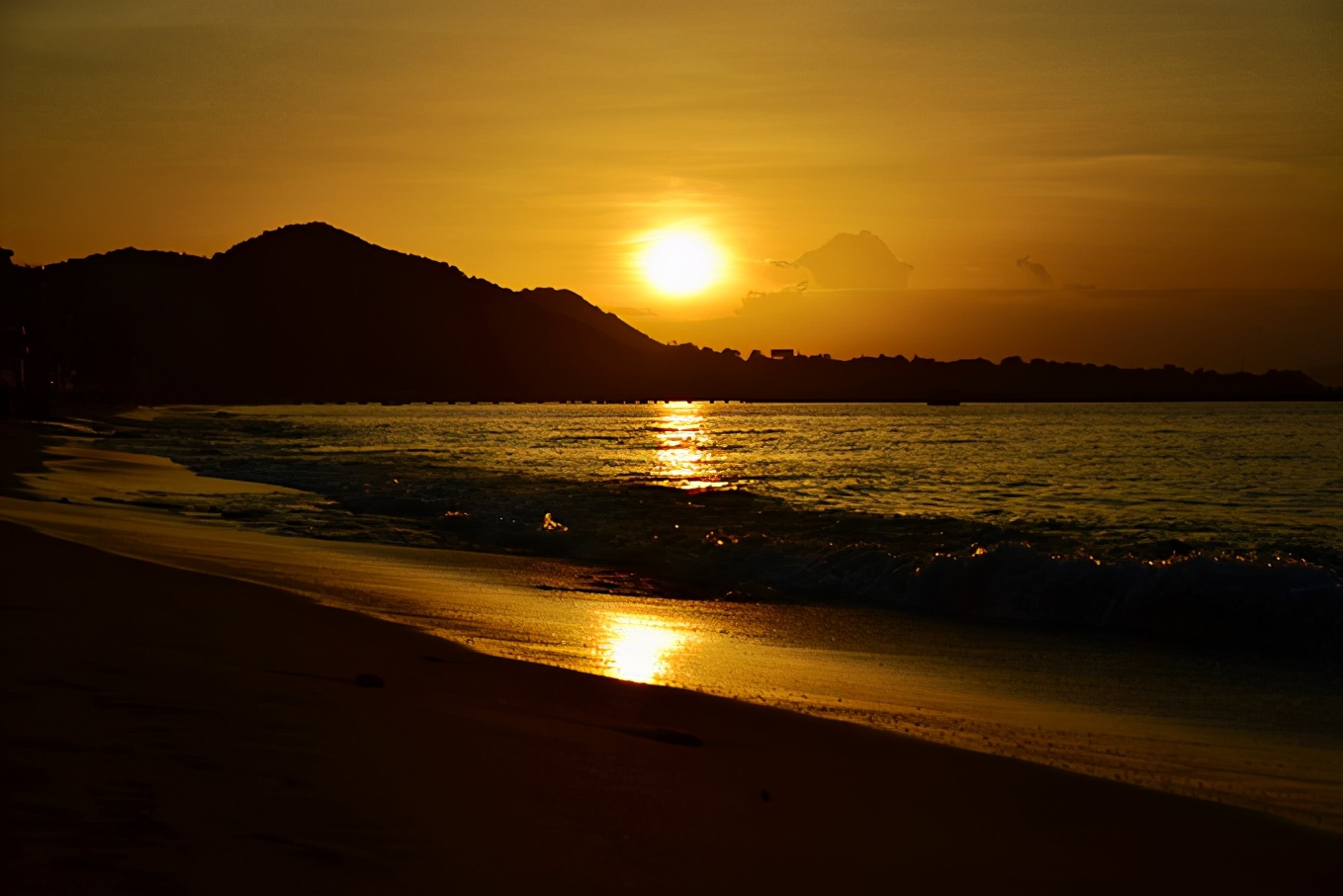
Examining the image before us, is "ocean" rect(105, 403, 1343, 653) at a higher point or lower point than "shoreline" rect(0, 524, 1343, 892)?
lower

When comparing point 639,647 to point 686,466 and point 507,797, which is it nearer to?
point 507,797

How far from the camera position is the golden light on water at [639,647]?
8.63 metres

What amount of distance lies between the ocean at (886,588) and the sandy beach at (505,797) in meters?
0.69

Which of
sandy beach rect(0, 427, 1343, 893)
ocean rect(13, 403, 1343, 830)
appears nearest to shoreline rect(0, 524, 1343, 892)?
sandy beach rect(0, 427, 1343, 893)

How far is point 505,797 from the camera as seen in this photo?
5.02 metres

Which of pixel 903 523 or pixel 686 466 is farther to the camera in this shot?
pixel 686 466

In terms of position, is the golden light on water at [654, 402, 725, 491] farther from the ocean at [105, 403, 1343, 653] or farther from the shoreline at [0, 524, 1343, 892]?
the shoreline at [0, 524, 1343, 892]

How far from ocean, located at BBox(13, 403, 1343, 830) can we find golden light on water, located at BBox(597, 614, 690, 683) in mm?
47

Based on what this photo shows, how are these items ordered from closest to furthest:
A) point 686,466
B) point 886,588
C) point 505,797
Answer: point 505,797 < point 886,588 < point 686,466

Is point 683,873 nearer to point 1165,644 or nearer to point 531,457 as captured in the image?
point 1165,644

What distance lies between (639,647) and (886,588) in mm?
5545

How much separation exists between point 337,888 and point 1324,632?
11.0m

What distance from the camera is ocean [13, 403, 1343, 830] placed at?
7.73 meters

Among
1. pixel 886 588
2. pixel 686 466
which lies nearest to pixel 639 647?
pixel 886 588
